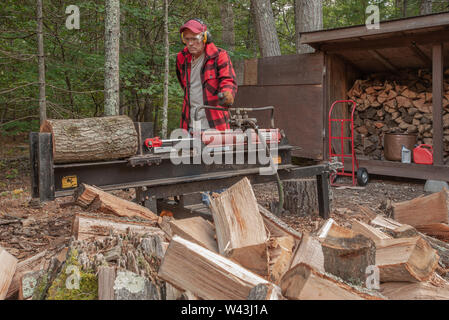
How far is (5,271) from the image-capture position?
7.06 feet

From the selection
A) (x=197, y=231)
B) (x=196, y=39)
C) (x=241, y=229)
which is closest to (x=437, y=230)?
(x=241, y=229)

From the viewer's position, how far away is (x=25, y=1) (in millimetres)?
8945

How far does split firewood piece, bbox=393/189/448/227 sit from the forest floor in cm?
54

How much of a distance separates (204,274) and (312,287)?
483 mm

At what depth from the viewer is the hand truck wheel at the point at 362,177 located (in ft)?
25.5

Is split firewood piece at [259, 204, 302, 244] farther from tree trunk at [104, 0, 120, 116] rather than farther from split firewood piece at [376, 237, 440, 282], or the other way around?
tree trunk at [104, 0, 120, 116]

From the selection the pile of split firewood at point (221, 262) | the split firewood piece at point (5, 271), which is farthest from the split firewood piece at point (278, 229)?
the split firewood piece at point (5, 271)

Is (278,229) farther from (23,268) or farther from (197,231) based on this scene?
(23,268)

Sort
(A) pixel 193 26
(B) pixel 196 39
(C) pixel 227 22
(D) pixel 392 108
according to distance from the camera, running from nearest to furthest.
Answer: (A) pixel 193 26
(B) pixel 196 39
(D) pixel 392 108
(C) pixel 227 22

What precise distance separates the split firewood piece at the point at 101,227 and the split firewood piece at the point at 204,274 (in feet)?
2.86

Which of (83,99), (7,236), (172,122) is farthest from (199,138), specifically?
(172,122)

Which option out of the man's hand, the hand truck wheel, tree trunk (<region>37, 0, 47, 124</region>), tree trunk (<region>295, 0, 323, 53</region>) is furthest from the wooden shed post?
tree trunk (<region>37, 0, 47, 124</region>)

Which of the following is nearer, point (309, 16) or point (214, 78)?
point (214, 78)

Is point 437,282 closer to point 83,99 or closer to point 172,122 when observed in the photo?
point 83,99
